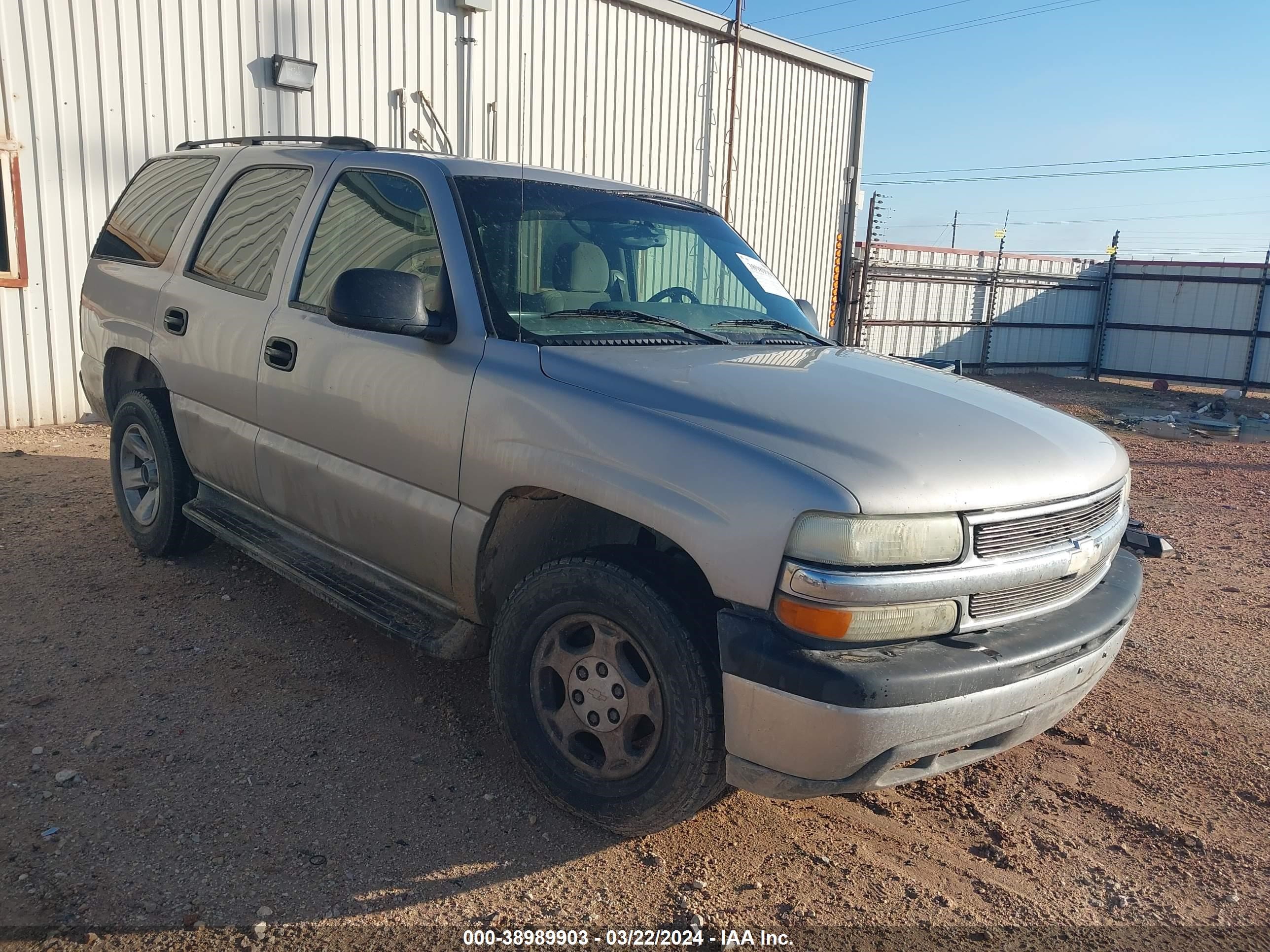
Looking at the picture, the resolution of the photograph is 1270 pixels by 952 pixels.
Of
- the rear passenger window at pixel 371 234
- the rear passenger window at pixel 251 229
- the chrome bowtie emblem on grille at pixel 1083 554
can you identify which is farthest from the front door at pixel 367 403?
the chrome bowtie emblem on grille at pixel 1083 554

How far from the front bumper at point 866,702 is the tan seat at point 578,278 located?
1.42 metres

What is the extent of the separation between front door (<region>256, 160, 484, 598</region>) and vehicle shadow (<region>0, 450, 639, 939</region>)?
571mm

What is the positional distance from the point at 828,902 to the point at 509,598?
127cm

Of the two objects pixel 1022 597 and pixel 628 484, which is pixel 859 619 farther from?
pixel 628 484

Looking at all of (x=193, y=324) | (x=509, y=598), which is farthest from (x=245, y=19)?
(x=509, y=598)

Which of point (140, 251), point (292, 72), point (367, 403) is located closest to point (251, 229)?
point (140, 251)

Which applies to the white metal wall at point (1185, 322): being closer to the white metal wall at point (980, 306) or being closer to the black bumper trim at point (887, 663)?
the white metal wall at point (980, 306)

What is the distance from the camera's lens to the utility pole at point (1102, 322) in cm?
1964

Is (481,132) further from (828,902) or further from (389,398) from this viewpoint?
(828,902)

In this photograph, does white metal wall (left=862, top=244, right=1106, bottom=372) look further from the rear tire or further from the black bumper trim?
the black bumper trim

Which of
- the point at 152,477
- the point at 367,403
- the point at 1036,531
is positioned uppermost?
the point at 367,403

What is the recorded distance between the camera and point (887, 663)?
2.43 meters

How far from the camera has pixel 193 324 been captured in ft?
14.6

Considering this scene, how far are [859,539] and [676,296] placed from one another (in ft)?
5.62
